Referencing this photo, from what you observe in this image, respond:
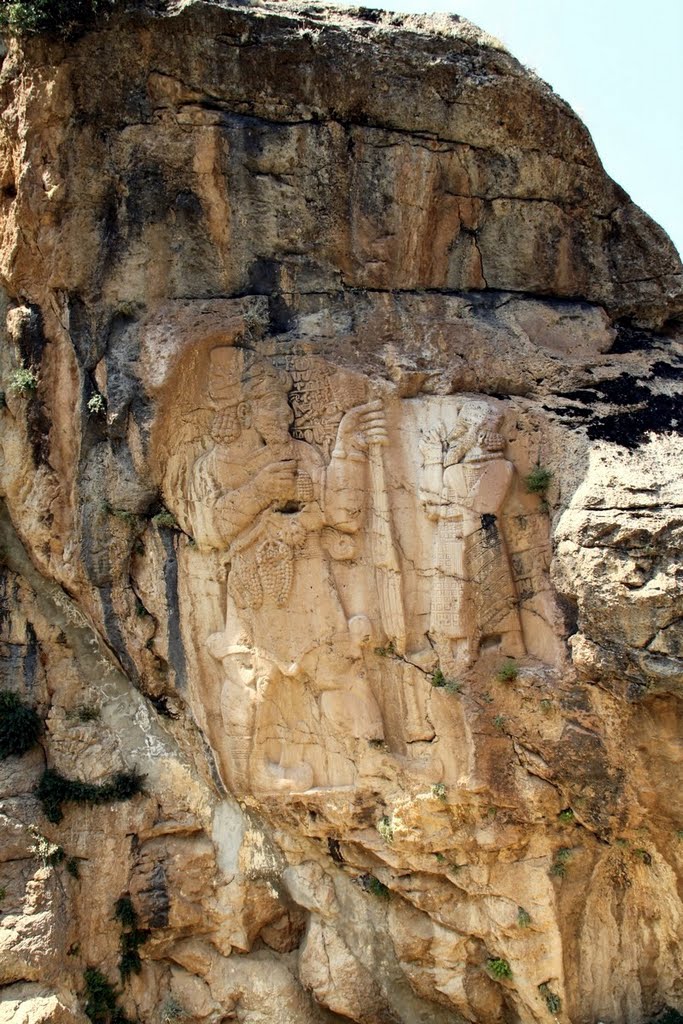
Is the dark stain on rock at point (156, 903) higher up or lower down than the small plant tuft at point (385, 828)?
lower down

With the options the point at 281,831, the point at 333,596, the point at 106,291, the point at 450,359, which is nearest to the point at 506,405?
the point at 450,359

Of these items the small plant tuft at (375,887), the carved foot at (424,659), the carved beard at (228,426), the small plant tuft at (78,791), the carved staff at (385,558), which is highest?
the carved beard at (228,426)

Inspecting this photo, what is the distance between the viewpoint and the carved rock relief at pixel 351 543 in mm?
10008

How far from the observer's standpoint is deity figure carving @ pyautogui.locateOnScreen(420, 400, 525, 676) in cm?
996

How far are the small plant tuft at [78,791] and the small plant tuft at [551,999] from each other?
→ 15.9ft

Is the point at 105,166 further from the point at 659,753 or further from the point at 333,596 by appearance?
the point at 659,753

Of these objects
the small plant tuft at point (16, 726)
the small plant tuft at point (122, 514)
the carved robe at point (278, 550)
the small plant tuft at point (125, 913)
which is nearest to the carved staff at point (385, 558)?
the carved robe at point (278, 550)

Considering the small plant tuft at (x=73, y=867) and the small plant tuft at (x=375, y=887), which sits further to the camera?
the small plant tuft at (x=73, y=867)

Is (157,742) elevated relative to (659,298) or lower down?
lower down

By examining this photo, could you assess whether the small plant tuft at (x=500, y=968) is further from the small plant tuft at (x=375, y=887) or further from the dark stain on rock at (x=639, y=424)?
the dark stain on rock at (x=639, y=424)

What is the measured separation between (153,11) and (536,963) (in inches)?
398

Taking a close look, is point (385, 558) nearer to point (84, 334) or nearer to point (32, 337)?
point (84, 334)

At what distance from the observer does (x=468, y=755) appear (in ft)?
32.7

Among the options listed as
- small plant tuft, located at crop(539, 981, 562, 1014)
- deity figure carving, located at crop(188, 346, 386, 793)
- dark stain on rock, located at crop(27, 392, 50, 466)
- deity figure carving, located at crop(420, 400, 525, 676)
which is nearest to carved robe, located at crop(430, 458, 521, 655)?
deity figure carving, located at crop(420, 400, 525, 676)
